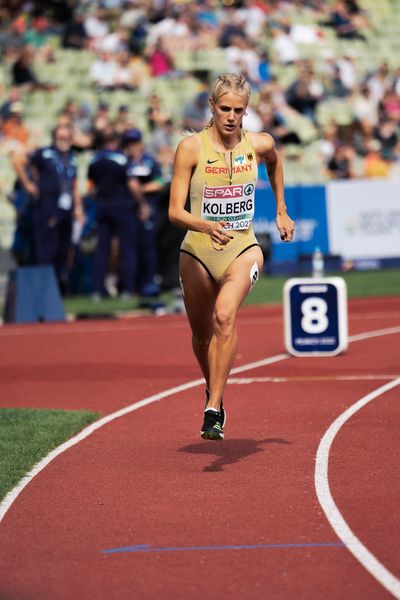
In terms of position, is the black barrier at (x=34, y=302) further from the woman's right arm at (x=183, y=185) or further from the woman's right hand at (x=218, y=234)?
the woman's right hand at (x=218, y=234)

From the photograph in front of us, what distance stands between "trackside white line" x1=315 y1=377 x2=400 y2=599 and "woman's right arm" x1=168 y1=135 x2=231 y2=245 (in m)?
1.52

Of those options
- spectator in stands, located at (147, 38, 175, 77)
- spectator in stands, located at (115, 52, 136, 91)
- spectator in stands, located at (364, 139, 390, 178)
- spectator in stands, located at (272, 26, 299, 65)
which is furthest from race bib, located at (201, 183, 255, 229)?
spectator in stands, located at (272, 26, 299, 65)

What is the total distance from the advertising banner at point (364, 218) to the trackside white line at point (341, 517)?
1316 centimetres

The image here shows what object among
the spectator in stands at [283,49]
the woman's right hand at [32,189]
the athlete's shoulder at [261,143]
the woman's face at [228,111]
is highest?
the spectator in stands at [283,49]

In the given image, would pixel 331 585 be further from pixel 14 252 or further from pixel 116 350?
pixel 14 252

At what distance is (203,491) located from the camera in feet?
26.1

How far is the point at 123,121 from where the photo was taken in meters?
22.2

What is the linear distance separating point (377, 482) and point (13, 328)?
1086cm

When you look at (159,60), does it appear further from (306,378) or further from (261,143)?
(261,143)

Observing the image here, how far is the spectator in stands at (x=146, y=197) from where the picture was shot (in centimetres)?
2095

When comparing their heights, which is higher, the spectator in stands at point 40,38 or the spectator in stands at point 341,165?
the spectator in stands at point 40,38

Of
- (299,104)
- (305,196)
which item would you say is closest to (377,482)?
(305,196)

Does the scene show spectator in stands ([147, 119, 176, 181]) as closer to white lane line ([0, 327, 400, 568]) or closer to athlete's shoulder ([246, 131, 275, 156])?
white lane line ([0, 327, 400, 568])

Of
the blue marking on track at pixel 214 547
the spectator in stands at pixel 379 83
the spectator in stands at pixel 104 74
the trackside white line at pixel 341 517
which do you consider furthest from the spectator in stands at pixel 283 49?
the blue marking on track at pixel 214 547
